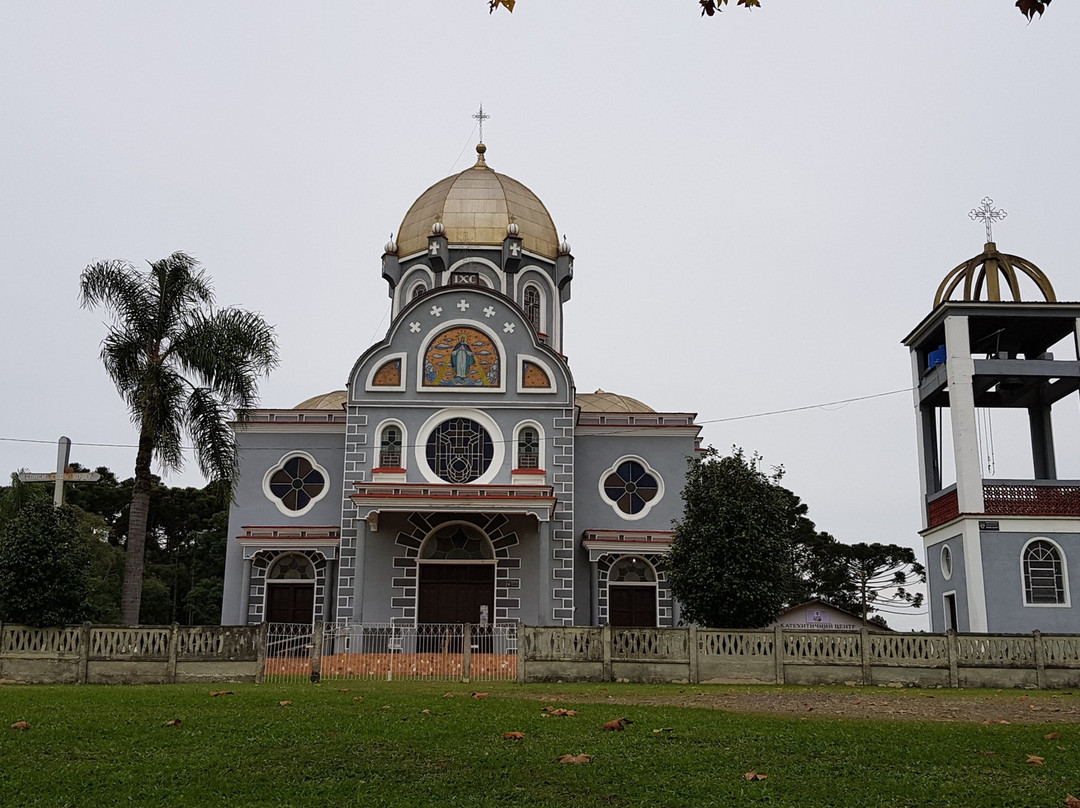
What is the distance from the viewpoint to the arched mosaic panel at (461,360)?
2844 cm

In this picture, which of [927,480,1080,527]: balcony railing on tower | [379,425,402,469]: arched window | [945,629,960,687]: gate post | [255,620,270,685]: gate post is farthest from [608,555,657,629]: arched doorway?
[255,620,270,685]: gate post

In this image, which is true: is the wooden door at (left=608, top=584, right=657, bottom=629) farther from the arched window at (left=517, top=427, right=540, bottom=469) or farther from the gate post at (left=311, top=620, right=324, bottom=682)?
the gate post at (left=311, top=620, right=324, bottom=682)

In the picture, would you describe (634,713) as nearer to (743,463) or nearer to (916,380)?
(743,463)

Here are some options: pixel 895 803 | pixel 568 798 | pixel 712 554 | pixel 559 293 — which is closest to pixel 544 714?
pixel 568 798

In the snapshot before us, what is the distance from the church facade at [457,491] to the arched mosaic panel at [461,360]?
0.04 m

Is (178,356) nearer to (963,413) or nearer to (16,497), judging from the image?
(16,497)

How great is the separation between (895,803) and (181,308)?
60.7 feet

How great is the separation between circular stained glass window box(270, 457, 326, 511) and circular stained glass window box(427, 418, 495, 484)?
349cm

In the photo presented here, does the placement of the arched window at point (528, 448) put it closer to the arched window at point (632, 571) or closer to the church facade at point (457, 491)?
the church facade at point (457, 491)

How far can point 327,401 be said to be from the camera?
32531 millimetres

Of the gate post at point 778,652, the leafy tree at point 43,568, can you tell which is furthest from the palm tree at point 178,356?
the gate post at point 778,652

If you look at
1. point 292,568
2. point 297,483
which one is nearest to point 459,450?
point 297,483

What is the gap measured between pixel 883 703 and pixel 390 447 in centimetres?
1634

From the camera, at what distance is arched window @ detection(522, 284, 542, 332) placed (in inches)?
1350
